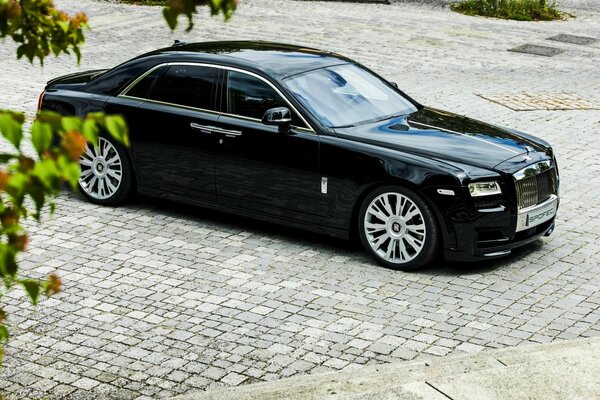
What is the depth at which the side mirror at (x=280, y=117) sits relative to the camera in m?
9.48

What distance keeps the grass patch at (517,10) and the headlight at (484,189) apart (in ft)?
51.4

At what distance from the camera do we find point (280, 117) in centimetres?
948

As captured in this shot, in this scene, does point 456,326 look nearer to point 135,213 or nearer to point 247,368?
point 247,368

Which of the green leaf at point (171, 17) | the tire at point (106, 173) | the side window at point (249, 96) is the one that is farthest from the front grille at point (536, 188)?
the green leaf at point (171, 17)

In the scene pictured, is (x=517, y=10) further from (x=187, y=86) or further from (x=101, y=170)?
(x=101, y=170)

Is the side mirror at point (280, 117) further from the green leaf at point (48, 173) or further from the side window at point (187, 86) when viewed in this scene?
the green leaf at point (48, 173)

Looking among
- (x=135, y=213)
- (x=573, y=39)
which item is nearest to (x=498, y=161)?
(x=135, y=213)

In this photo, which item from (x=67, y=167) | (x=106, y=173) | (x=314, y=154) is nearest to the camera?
→ (x=67, y=167)

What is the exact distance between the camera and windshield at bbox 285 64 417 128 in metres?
9.64

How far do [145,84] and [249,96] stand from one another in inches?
47.5

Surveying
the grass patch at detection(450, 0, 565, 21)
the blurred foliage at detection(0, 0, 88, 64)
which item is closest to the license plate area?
the blurred foliage at detection(0, 0, 88, 64)

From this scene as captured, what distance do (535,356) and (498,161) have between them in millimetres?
2429

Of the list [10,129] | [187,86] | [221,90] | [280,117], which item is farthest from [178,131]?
[10,129]

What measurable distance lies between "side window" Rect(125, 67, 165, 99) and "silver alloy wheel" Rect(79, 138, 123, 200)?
1.78 ft
